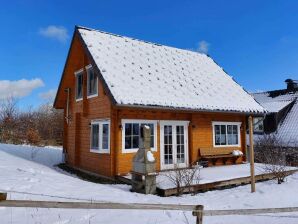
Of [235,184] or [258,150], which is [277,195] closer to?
[235,184]

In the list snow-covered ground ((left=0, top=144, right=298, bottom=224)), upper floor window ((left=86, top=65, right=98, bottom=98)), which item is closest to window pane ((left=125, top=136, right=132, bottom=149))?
snow-covered ground ((left=0, top=144, right=298, bottom=224))

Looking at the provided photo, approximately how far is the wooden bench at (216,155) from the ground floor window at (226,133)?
1.19 feet

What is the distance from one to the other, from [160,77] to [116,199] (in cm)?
741

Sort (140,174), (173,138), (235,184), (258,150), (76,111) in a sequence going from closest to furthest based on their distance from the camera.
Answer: (140,174), (235,184), (173,138), (76,111), (258,150)

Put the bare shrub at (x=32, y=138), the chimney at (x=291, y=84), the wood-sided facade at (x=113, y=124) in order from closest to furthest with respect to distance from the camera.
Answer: the wood-sided facade at (x=113, y=124), the bare shrub at (x=32, y=138), the chimney at (x=291, y=84)

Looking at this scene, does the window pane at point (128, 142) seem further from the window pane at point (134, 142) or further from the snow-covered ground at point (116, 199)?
the snow-covered ground at point (116, 199)

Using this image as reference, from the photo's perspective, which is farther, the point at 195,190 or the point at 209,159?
the point at 209,159

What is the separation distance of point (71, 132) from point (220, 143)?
26.1 ft

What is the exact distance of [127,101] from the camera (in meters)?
11.2

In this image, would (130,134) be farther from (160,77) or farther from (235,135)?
(235,135)

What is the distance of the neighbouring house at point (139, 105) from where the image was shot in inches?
475

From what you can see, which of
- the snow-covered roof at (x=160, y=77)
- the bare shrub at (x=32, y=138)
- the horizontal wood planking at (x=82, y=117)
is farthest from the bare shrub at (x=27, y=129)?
the snow-covered roof at (x=160, y=77)

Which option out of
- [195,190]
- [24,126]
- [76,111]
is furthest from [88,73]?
[24,126]

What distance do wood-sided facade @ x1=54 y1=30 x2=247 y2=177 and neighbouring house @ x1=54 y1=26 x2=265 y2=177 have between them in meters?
0.04
